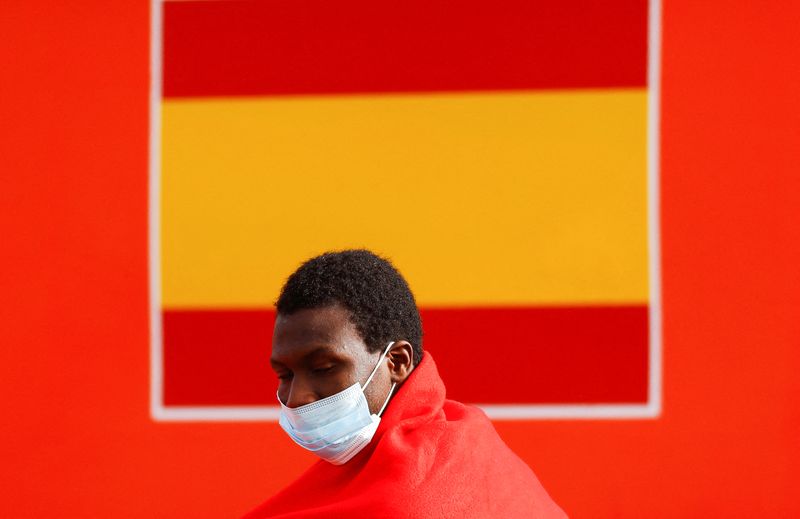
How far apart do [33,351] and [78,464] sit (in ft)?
0.99

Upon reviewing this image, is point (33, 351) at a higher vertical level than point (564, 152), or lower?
lower

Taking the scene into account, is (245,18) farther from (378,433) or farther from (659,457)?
(659,457)

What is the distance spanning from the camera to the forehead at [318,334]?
1506 millimetres

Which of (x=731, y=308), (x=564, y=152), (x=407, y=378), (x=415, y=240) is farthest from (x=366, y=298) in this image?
(x=731, y=308)

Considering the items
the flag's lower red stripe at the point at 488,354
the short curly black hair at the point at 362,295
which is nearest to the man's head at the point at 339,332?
the short curly black hair at the point at 362,295

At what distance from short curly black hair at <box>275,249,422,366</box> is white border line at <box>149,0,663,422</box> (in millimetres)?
810

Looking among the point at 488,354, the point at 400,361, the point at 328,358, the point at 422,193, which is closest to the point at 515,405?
the point at 488,354

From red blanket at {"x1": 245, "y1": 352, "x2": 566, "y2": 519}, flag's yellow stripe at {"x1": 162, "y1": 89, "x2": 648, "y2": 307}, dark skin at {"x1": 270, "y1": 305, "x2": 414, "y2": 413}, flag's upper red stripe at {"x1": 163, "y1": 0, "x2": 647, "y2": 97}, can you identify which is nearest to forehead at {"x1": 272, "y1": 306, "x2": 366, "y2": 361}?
dark skin at {"x1": 270, "y1": 305, "x2": 414, "y2": 413}

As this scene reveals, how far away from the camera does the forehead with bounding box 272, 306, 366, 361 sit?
1506 millimetres

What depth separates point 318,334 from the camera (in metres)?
1.51

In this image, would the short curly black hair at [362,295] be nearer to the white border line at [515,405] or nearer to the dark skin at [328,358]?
the dark skin at [328,358]

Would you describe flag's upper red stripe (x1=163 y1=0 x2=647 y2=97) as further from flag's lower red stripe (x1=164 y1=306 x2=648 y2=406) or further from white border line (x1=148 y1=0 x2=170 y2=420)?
flag's lower red stripe (x1=164 y1=306 x2=648 y2=406)

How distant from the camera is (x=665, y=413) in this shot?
90.9 inches

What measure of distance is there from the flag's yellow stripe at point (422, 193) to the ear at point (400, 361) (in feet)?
2.57
